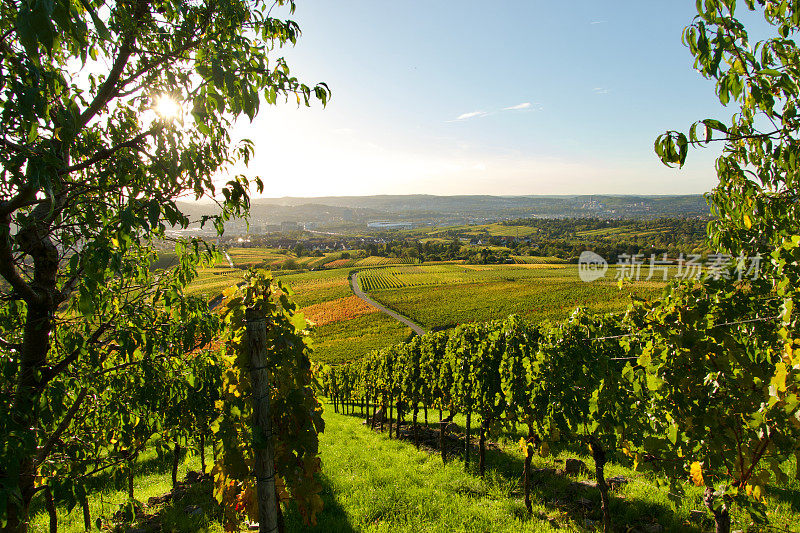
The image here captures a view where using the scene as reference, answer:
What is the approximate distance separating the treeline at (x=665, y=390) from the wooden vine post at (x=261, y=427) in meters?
Answer: 0.64

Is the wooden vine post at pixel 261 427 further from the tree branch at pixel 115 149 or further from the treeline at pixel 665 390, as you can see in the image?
the tree branch at pixel 115 149

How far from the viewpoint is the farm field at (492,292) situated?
189ft

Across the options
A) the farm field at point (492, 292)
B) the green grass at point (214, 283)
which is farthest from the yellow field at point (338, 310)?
the green grass at point (214, 283)

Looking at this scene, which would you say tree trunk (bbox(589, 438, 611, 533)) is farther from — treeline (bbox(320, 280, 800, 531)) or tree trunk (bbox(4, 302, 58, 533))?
tree trunk (bbox(4, 302, 58, 533))

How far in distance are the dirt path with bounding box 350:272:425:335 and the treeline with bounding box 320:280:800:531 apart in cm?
4104

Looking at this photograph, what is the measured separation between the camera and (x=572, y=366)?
766cm

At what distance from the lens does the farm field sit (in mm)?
57719

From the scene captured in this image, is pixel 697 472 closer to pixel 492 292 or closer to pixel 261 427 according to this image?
pixel 261 427

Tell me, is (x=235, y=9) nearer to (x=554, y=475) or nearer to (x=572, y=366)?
(x=572, y=366)

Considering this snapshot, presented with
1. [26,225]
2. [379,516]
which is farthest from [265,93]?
[379,516]

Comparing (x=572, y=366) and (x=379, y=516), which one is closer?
(x=379, y=516)

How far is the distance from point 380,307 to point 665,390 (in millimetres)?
67418

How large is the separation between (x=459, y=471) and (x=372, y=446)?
179 inches

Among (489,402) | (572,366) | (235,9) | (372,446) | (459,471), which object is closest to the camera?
(235,9)
